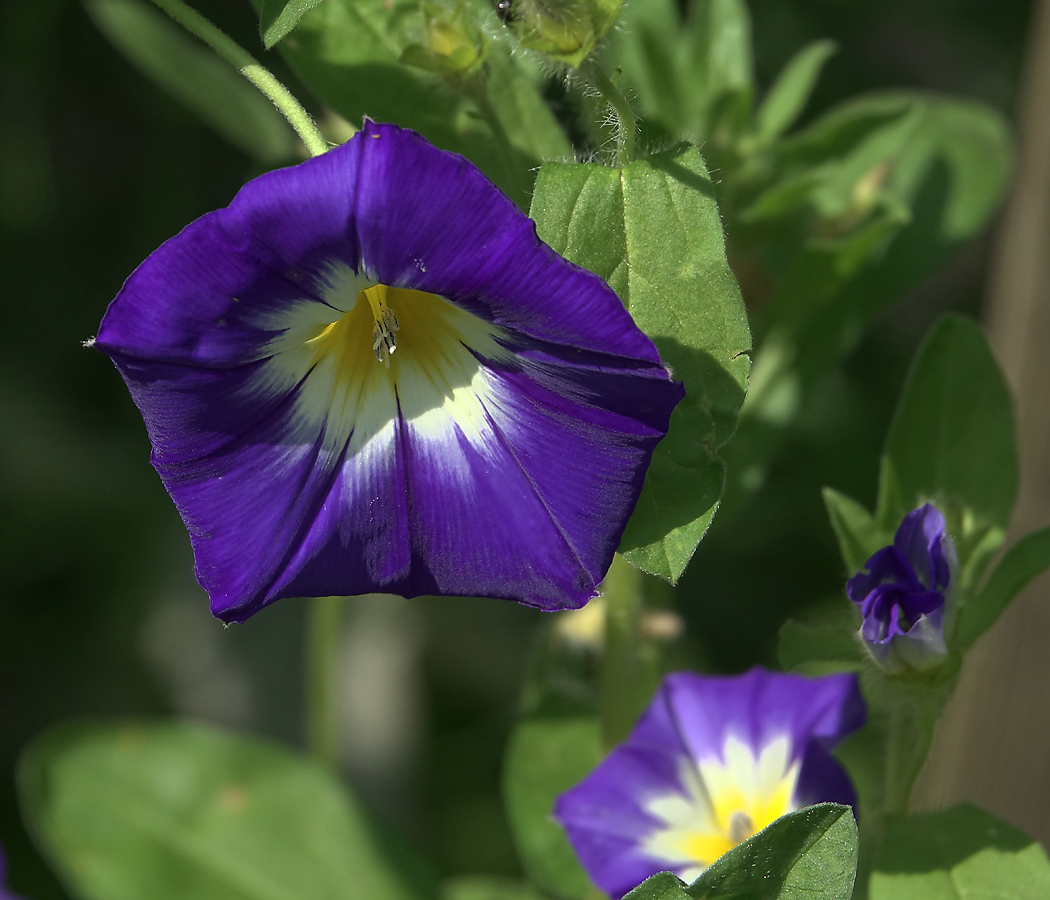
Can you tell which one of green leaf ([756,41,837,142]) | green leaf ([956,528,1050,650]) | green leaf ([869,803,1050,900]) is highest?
green leaf ([756,41,837,142])

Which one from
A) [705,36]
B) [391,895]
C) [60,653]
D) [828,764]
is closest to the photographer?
[828,764]

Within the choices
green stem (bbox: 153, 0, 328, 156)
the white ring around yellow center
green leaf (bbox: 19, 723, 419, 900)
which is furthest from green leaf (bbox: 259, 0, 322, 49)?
green leaf (bbox: 19, 723, 419, 900)

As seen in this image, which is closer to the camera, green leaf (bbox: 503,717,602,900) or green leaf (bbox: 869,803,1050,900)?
green leaf (bbox: 869,803,1050,900)

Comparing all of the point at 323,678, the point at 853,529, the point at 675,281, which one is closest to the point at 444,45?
the point at 675,281

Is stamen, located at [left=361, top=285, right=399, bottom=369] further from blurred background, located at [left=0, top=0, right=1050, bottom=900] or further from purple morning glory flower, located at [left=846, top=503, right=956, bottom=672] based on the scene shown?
blurred background, located at [left=0, top=0, right=1050, bottom=900]

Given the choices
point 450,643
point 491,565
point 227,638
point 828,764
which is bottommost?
point 450,643

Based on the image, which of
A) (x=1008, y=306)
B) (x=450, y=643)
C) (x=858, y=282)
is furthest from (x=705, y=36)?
(x=450, y=643)

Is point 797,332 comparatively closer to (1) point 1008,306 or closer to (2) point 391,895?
→ (1) point 1008,306
